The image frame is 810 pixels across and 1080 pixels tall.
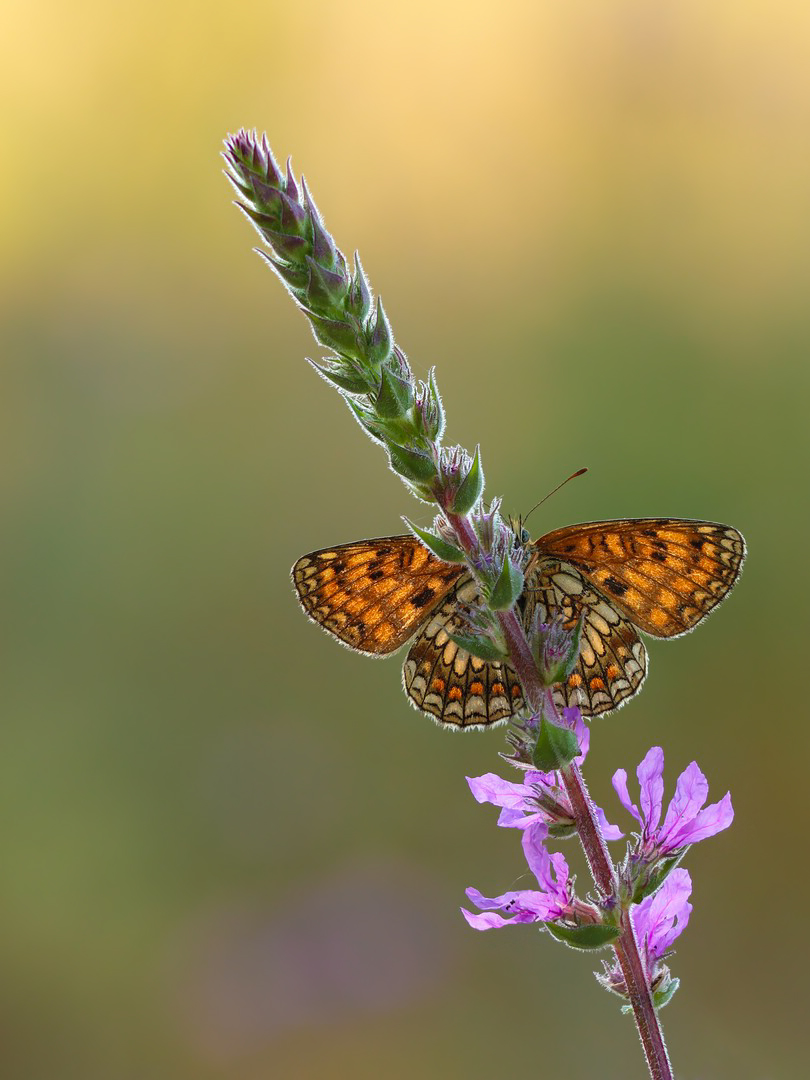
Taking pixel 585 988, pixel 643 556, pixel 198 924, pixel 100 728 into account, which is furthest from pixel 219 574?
pixel 643 556

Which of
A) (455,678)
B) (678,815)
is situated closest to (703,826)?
(678,815)

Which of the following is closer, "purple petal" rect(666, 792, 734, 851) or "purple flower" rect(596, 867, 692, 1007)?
"purple flower" rect(596, 867, 692, 1007)

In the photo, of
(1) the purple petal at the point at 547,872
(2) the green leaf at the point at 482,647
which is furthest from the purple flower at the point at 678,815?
(2) the green leaf at the point at 482,647

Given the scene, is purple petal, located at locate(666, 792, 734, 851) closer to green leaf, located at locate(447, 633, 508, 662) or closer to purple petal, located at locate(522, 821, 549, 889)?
purple petal, located at locate(522, 821, 549, 889)

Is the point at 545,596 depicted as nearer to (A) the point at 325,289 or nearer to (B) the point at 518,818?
(B) the point at 518,818

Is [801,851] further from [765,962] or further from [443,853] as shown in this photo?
[443,853]

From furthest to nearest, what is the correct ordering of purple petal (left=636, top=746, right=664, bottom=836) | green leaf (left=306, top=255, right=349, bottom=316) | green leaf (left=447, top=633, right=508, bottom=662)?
purple petal (left=636, top=746, right=664, bottom=836) → green leaf (left=447, top=633, right=508, bottom=662) → green leaf (left=306, top=255, right=349, bottom=316)

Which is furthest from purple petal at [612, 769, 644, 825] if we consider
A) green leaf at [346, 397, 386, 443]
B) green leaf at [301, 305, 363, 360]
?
green leaf at [301, 305, 363, 360]
